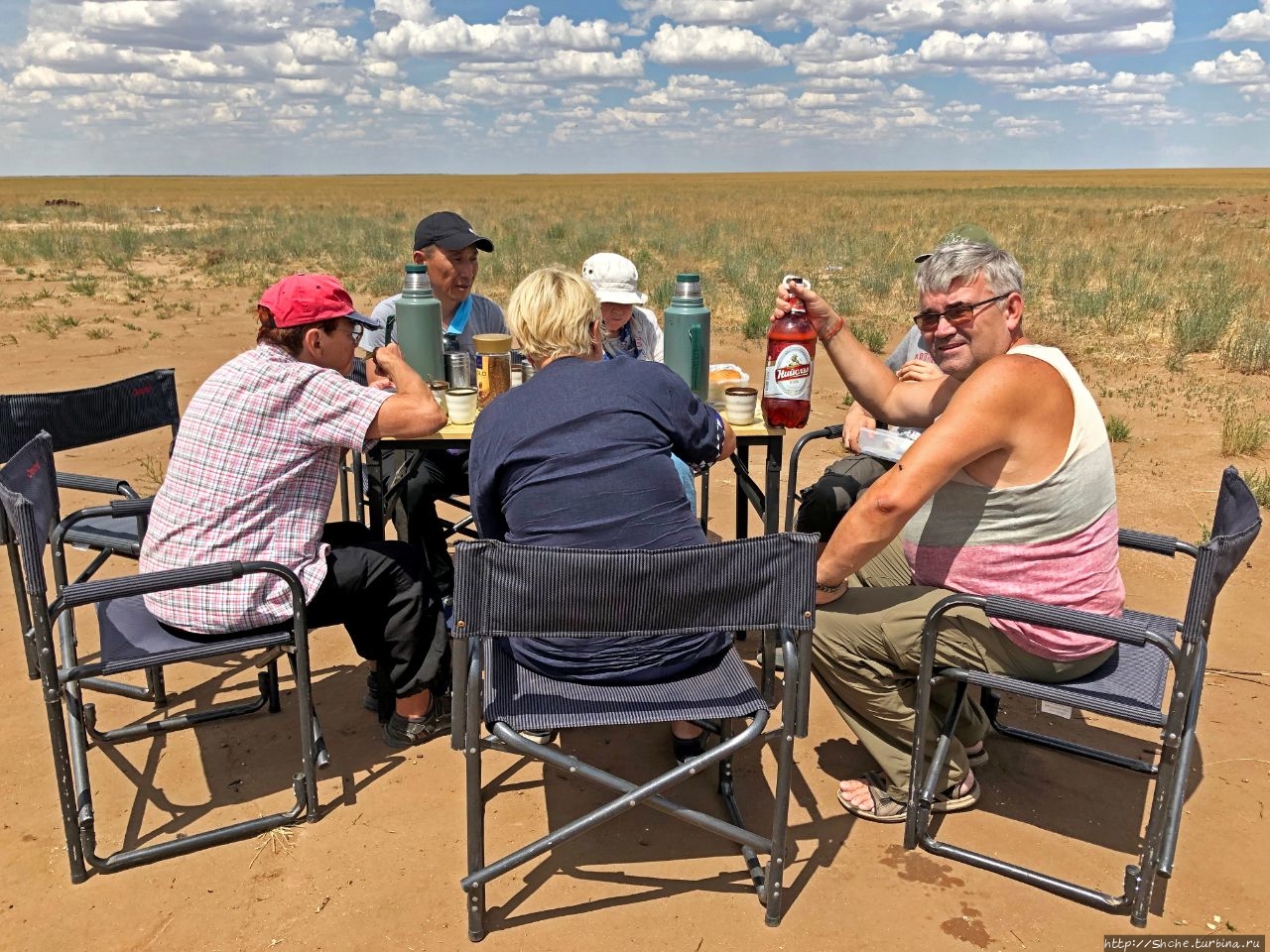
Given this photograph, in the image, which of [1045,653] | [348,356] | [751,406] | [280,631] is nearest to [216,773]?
[280,631]

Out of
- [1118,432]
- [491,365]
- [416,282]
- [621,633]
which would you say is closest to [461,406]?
[491,365]

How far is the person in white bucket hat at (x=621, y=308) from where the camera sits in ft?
12.0

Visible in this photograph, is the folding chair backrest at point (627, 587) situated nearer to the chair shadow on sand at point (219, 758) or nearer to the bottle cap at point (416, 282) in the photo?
the chair shadow on sand at point (219, 758)

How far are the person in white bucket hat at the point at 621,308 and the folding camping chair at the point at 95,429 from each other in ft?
5.29

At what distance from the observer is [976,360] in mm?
2525

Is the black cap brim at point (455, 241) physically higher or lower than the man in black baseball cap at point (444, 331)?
higher

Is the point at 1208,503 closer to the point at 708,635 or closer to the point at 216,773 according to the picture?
the point at 708,635

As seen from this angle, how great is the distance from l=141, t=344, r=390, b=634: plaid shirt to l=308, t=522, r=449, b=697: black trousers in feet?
0.60

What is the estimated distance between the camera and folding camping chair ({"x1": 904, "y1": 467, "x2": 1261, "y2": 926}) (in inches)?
86.7

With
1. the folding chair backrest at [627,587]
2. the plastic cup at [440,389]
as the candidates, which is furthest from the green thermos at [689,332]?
the folding chair backrest at [627,587]

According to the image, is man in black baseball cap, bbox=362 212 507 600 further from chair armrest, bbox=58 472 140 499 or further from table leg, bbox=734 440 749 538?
table leg, bbox=734 440 749 538

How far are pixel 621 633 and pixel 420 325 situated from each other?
1666mm

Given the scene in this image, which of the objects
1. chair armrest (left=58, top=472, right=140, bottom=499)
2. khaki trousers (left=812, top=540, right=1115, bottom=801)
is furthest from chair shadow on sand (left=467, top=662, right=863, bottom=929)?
chair armrest (left=58, top=472, right=140, bottom=499)

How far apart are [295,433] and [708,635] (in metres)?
1.21
